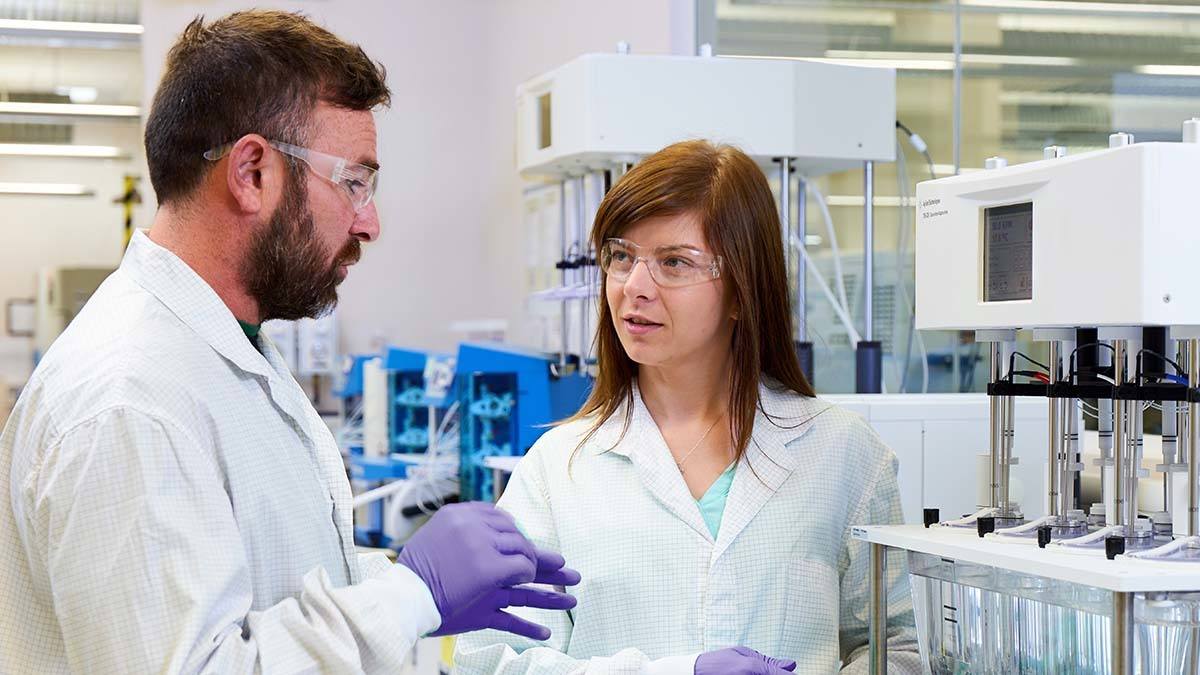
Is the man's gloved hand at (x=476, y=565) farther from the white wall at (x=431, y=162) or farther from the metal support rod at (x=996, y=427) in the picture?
the white wall at (x=431, y=162)

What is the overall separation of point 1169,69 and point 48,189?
19.0 ft

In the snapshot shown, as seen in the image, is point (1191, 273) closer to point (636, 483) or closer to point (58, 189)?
point (636, 483)

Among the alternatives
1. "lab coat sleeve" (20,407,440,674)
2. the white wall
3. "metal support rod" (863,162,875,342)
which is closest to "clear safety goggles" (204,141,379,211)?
"lab coat sleeve" (20,407,440,674)

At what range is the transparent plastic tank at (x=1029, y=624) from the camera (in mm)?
1171

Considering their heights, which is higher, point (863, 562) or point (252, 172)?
point (252, 172)

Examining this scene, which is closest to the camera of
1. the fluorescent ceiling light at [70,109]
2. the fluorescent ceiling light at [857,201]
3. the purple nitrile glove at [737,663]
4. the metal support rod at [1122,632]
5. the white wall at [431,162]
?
the metal support rod at [1122,632]

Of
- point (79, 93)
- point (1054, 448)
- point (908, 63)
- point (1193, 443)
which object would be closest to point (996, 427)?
point (1054, 448)

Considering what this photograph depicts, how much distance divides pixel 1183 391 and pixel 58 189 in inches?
259

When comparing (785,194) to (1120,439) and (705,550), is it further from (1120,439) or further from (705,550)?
(1120,439)

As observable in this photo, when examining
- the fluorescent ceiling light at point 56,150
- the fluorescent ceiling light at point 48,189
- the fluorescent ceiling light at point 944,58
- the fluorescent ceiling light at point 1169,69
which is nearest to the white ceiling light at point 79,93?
the fluorescent ceiling light at point 56,150

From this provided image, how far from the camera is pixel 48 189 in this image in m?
6.82

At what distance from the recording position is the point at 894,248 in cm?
345

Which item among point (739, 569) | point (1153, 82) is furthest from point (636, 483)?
point (1153, 82)

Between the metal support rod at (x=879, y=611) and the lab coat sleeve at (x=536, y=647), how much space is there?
22 cm
